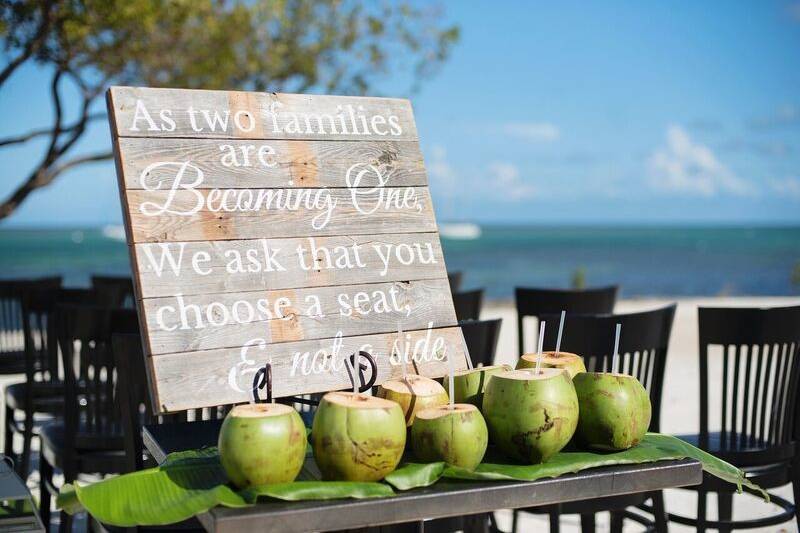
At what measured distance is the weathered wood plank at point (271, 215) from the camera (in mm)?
1697

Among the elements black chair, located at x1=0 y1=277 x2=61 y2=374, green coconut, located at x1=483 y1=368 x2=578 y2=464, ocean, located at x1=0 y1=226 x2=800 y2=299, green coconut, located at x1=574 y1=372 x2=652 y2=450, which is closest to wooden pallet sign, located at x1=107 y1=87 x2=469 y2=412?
green coconut, located at x1=483 y1=368 x2=578 y2=464

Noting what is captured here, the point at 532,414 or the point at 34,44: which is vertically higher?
the point at 34,44

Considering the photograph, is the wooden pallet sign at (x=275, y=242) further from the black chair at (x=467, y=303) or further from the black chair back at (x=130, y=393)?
the black chair at (x=467, y=303)

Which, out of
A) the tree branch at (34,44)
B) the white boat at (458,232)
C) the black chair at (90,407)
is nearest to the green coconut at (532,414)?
the black chair at (90,407)

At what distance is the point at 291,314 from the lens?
5.81 feet

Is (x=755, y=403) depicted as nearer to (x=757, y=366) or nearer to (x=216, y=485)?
(x=757, y=366)

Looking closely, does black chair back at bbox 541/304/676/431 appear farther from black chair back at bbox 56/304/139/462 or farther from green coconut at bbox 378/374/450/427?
black chair back at bbox 56/304/139/462

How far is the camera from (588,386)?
1.50 meters

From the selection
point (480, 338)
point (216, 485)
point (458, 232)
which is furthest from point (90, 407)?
point (458, 232)

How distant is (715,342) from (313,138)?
4.59ft

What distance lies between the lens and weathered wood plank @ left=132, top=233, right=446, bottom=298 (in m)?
1.67

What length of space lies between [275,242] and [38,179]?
581cm

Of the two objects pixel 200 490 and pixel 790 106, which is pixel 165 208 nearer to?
pixel 200 490

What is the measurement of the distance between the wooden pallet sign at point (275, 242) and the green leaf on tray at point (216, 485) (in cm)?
24
